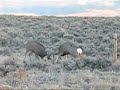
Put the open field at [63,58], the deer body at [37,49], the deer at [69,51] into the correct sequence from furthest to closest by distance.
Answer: the deer at [69,51], the deer body at [37,49], the open field at [63,58]

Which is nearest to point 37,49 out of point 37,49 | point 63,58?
point 37,49

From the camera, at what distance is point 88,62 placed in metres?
18.0

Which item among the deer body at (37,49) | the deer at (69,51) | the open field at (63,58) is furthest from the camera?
the deer at (69,51)

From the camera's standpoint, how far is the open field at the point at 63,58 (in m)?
11.9

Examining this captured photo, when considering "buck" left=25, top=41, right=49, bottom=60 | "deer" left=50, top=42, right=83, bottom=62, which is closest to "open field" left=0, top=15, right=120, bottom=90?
"buck" left=25, top=41, right=49, bottom=60

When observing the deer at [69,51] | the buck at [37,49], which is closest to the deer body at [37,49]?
the buck at [37,49]

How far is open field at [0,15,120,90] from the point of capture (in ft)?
39.2

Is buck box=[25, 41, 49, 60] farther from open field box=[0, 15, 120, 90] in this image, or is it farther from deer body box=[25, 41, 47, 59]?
open field box=[0, 15, 120, 90]

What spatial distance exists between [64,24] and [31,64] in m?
25.2

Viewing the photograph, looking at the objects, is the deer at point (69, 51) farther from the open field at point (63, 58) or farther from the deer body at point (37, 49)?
the deer body at point (37, 49)

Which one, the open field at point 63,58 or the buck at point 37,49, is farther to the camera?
the buck at point 37,49

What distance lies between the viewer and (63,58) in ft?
65.7

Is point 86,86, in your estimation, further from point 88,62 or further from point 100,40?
point 100,40

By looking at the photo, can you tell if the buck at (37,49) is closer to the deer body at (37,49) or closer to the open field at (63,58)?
the deer body at (37,49)
